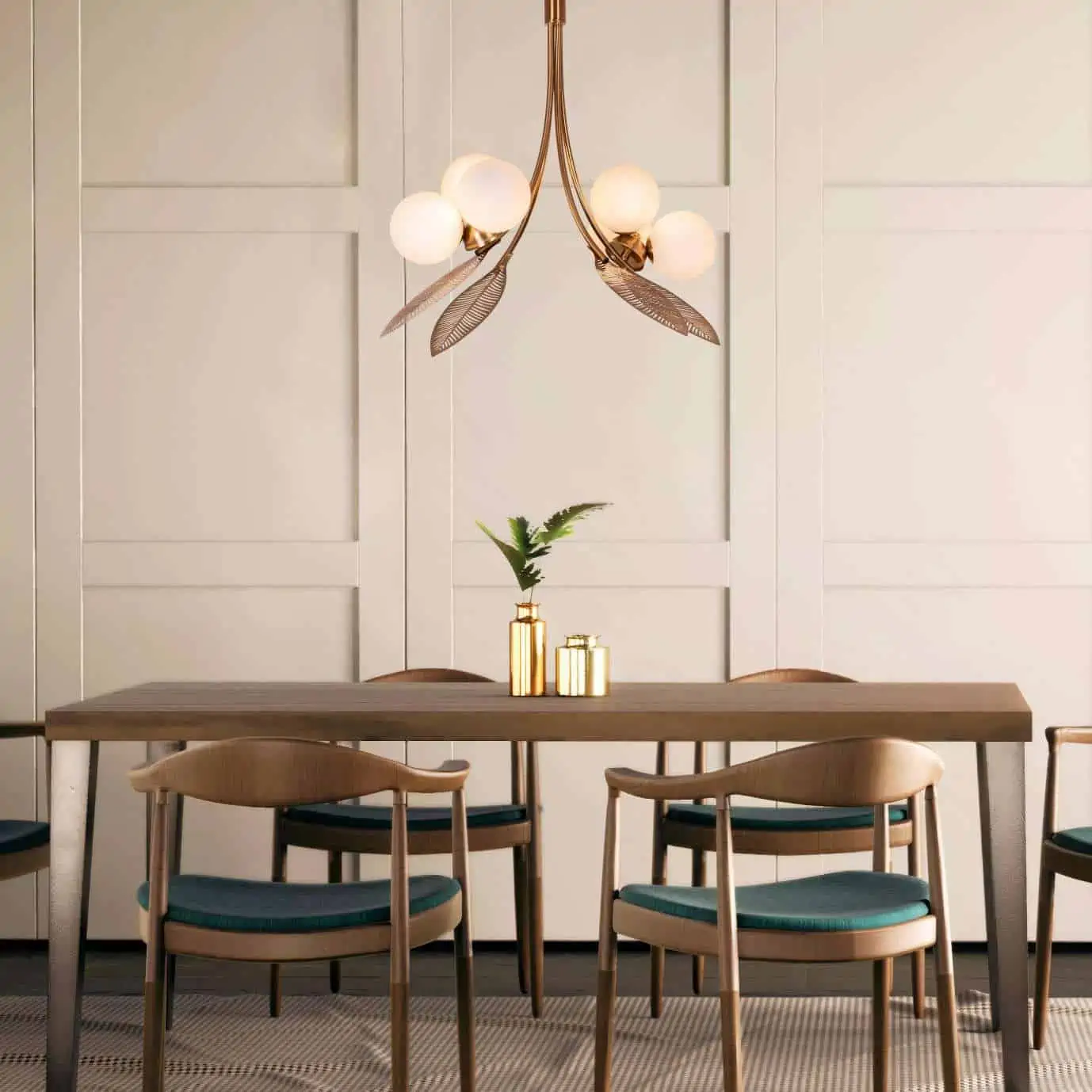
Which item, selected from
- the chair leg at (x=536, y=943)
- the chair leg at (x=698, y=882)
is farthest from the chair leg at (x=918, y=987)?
the chair leg at (x=536, y=943)

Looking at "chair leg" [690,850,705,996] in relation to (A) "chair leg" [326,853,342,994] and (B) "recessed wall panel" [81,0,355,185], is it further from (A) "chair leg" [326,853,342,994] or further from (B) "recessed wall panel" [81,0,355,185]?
(B) "recessed wall panel" [81,0,355,185]

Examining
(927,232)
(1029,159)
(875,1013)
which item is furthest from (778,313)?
(875,1013)

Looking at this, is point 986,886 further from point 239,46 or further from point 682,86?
point 239,46

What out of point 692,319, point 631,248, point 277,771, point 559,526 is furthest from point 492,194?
point 277,771

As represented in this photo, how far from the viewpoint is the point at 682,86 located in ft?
12.4

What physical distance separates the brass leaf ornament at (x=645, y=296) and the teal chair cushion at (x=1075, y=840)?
135 cm

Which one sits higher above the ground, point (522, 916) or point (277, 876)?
point (277, 876)

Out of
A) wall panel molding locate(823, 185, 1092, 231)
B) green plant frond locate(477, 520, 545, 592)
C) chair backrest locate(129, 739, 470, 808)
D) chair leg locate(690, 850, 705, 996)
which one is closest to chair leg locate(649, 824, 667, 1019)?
chair leg locate(690, 850, 705, 996)

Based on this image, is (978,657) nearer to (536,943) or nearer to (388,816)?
(536,943)

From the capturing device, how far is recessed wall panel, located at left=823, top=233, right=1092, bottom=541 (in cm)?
375

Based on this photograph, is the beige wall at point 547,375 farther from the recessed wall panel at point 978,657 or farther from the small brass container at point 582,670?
the small brass container at point 582,670

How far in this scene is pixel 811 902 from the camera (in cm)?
236

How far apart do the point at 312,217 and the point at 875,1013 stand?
2.56 m

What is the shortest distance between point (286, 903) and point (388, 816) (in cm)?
71
